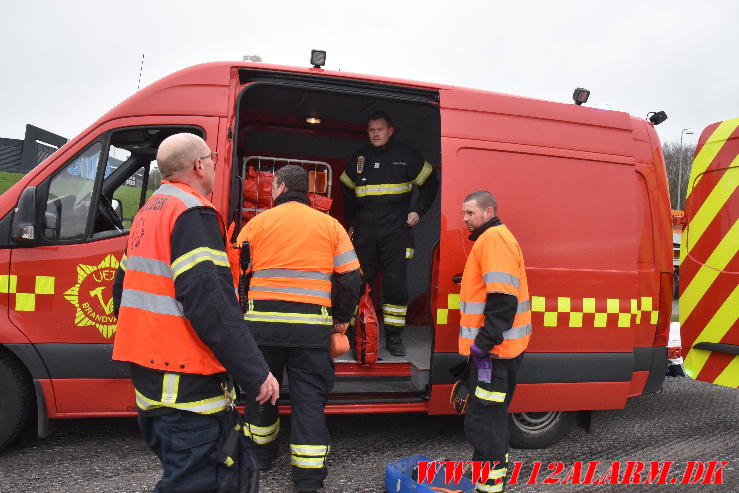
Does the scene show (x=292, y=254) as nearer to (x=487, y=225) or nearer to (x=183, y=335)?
(x=487, y=225)

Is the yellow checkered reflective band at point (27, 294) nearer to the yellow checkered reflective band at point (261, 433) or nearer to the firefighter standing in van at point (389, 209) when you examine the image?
the yellow checkered reflective band at point (261, 433)

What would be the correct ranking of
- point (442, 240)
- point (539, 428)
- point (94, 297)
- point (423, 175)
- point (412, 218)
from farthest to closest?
point (423, 175)
point (412, 218)
point (539, 428)
point (442, 240)
point (94, 297)

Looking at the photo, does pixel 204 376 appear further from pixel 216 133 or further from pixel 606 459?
pixel 606 459

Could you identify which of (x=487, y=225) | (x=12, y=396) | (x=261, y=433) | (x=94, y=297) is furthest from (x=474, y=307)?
(x=12, y=396)

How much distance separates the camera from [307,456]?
2.97 m

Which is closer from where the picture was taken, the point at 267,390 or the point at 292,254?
the point at 267,390

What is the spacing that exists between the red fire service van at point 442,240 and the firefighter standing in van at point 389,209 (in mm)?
454

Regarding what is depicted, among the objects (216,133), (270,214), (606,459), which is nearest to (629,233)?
(606,459)

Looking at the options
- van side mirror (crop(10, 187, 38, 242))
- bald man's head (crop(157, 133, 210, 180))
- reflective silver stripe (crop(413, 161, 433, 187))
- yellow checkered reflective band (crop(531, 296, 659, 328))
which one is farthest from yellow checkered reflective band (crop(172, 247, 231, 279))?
reflective silver stripe (crop(413, 161, 433, 187))

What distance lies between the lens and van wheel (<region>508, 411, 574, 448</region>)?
12.9 feet

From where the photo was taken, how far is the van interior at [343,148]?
3.76 m

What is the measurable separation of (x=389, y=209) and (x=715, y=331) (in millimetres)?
2495

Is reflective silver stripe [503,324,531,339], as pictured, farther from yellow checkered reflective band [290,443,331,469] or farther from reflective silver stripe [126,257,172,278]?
reflective silver stripe [126,257,172,278]

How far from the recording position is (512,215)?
12.1 feet
